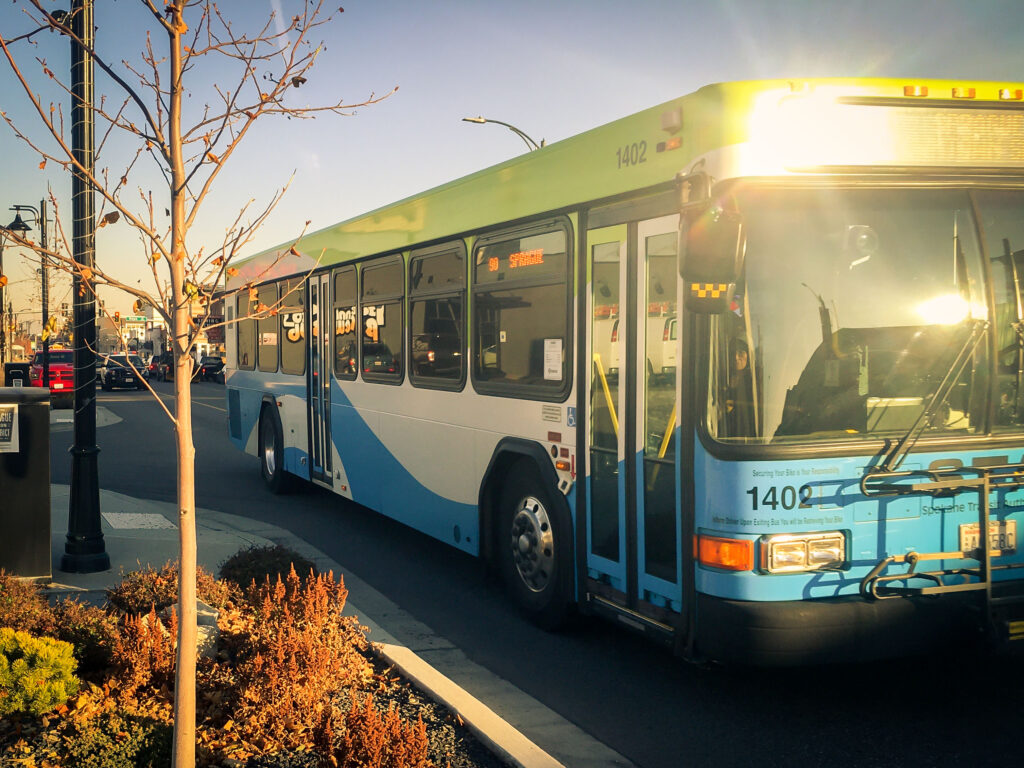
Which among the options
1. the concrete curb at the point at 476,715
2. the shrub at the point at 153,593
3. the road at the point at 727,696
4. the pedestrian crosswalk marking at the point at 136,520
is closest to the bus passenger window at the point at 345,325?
the pedestrian crosswalk marking at the point at 136,520

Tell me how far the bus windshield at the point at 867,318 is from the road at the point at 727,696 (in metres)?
1.42

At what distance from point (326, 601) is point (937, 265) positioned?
3.70 meters

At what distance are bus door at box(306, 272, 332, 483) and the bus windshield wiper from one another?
7196 millimetres

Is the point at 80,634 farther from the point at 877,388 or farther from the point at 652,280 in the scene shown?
the point at 877,388

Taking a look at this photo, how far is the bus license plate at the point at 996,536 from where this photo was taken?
4.88m

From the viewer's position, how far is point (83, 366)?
7.49m

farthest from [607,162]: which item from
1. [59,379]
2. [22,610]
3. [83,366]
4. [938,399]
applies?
[59,379]

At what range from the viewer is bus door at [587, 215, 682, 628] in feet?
17.3

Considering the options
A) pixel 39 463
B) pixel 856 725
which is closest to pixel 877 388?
pixel 856 725

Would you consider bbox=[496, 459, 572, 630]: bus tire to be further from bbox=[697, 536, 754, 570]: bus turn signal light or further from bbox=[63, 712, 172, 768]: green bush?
bbox=[63, 712, 172, 768]: green bush

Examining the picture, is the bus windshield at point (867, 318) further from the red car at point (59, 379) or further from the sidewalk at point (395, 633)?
the red car at point (59, 379)

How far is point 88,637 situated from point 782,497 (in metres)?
3.55

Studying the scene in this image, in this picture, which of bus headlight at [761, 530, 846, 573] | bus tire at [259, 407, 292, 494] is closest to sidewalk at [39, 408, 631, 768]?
bus headlight at [761, 530, 846, 573]

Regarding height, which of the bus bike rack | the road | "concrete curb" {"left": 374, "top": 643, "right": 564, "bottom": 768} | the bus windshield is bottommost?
the road
